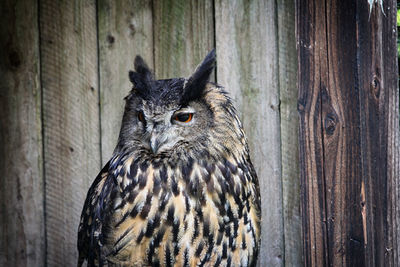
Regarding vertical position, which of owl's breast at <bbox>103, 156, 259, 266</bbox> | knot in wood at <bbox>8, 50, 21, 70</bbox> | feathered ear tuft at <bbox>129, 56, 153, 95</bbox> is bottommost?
owl's breast at <bbox>103, 156, 259, 266</bbox>

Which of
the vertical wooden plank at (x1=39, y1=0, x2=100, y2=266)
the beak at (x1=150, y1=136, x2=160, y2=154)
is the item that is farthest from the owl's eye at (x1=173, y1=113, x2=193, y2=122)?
the vertical wooden plank at (x1=39, y1=0, x2=100, y2=266)

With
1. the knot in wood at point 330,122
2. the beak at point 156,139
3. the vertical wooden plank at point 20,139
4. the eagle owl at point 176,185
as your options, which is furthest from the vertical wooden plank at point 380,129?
the vertical wooden plank at point 20,139

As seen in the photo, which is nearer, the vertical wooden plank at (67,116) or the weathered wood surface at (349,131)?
the weathered wood surface at (349,131)

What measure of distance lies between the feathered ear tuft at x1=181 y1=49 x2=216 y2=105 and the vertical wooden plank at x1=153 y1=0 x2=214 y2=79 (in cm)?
58

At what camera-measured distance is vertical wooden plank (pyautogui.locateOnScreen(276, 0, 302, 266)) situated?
2.09 metres

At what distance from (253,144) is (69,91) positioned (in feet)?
3.20

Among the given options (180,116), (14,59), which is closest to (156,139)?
(180,116)

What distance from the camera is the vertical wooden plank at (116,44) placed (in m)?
2.17

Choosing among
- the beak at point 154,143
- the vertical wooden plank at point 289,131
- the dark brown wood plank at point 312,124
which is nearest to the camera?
the beak at point 154,143

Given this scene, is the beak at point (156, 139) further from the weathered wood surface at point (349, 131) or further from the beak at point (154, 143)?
the weathered wood surface at point (349, 131)

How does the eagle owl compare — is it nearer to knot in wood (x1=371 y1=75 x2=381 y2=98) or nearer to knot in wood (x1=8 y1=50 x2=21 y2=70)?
knot in wood (x1=371 y1=75 x2=381 y2=98)

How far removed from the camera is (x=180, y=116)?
1.58 meters

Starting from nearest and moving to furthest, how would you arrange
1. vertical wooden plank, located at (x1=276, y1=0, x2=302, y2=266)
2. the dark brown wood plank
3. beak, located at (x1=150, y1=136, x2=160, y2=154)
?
beak, located at (x1=150, y1=136, x2=160, y2=154) < the dark brown wood plank < vertical wooden plank, located at (x1=276, y1=0, x2=302, y2=266)

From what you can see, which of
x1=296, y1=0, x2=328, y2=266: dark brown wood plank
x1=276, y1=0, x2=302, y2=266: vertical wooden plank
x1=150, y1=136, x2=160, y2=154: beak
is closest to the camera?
x1=150, y1=136, x2=160, y2=154: beak
